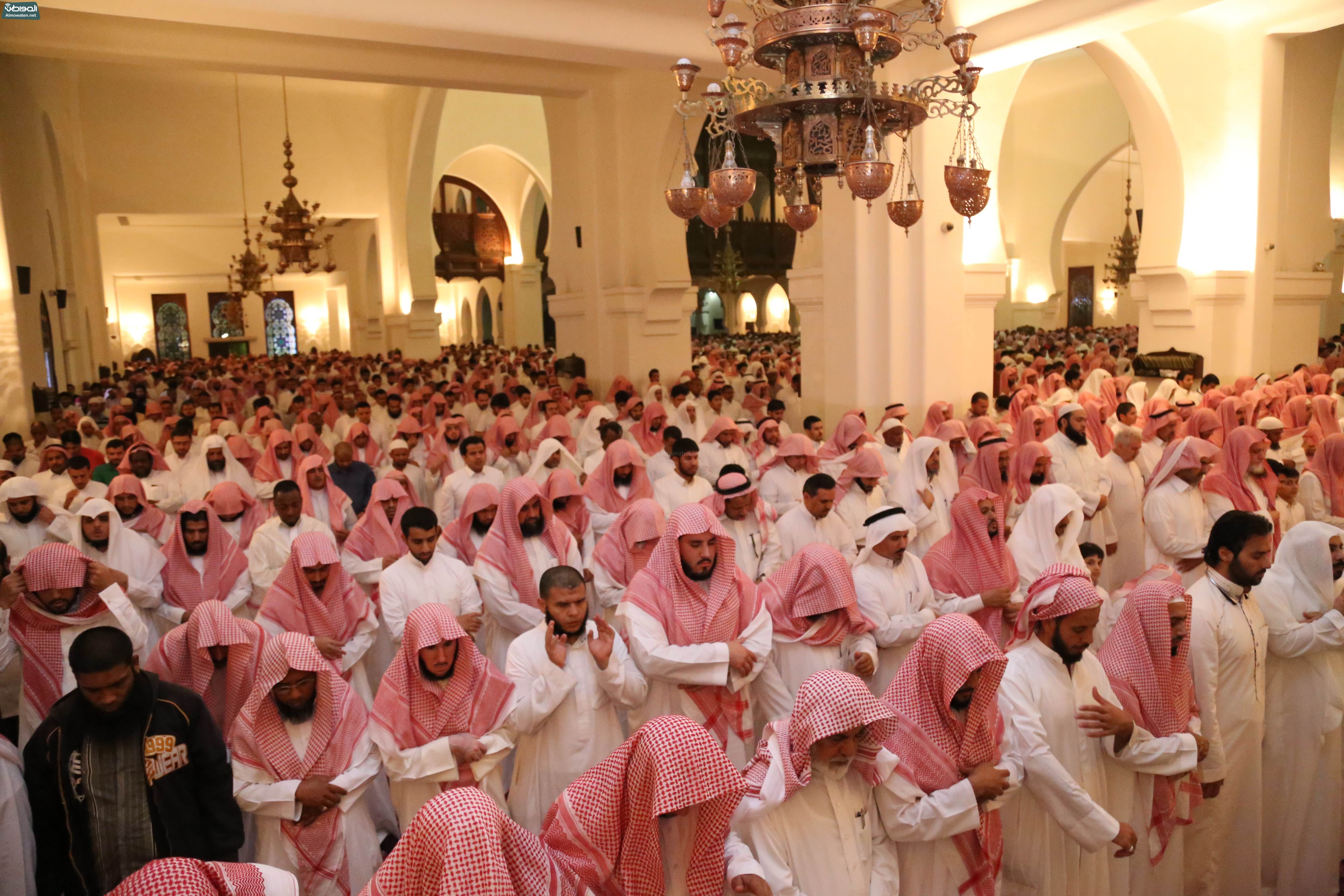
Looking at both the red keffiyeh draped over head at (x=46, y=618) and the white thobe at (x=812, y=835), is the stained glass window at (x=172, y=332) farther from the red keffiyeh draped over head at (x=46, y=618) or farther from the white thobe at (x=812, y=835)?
the white thobe at (x=812, y=835)

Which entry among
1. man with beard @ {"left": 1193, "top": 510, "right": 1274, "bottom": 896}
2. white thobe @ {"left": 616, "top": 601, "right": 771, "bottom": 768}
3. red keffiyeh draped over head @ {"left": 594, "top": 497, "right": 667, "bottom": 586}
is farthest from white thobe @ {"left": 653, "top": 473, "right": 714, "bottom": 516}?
man with beard @ {"left": 1193, "top": 510, "right": 1274, "bottom": 896}

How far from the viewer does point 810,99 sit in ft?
15.1

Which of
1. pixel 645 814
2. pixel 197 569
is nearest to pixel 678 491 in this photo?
pixel 197 569

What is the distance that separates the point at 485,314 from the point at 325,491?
29.6 meters

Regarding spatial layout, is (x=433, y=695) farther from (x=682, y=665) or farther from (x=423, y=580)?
(x=423, y=580)

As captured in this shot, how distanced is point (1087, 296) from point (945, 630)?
27.4 meters

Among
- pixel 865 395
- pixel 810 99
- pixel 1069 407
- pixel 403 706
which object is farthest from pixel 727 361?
pixel 403 706

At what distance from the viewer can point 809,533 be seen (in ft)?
17.1

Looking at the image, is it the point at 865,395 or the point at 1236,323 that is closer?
Result: the point at 865,395

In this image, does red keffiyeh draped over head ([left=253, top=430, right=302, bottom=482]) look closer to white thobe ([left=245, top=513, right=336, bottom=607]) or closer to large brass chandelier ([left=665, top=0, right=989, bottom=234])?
white thobe ([left=245, top=513, right=336, bottom=607])

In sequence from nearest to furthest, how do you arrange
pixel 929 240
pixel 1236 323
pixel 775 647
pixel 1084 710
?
pixel 1084 710 → pixel 775 647 → pixel 929 240 → pixel 1236 323

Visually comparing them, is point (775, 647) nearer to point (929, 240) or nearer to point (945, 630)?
point (945, 630)

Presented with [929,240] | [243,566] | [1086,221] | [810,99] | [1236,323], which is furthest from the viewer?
[1086,221]

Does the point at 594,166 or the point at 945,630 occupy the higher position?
the point at 594,166
